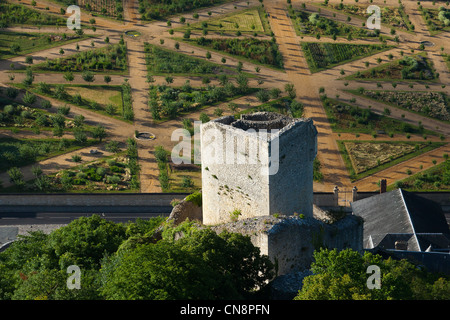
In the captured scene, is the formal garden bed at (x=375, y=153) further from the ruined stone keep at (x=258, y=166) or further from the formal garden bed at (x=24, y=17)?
the formal garden bed at (x=24, y=17)

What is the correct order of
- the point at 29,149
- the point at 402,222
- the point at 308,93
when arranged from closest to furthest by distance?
the point at 402,222, the point at 29,149, the point at 308,93

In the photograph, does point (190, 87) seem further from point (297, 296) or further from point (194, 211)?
point (297, 296)

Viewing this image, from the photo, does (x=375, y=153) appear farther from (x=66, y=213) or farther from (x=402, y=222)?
(x=66, y=213)

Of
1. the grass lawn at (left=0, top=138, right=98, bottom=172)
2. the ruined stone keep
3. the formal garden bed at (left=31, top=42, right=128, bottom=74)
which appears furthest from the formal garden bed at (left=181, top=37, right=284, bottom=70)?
the ruined stone keep

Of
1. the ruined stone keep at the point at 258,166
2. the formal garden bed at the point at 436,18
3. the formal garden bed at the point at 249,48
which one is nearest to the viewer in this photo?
the ruined stone keep at the point at 258,166

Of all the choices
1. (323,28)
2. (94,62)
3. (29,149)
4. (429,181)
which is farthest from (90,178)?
(323,28)

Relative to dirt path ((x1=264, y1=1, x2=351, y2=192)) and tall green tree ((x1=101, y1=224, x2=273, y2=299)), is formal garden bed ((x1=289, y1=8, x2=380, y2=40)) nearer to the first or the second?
dirt path ((x1=264, y1=1, x2=351, y2=192))

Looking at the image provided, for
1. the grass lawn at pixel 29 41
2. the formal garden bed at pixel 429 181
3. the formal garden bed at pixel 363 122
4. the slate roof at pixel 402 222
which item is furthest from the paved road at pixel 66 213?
the grass lawn at pixel 29 41
